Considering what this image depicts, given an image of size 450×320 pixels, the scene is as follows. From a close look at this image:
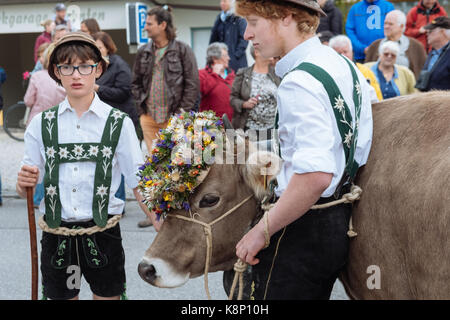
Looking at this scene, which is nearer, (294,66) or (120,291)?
(294,66)

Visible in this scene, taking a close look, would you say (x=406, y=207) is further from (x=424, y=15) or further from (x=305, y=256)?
(x=424, y=15)

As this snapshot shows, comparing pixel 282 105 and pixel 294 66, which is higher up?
pixel 294 66

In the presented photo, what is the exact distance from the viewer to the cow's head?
2.27 metres

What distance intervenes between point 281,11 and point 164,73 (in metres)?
4.69

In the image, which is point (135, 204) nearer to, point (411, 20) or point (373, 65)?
point (373, 65)

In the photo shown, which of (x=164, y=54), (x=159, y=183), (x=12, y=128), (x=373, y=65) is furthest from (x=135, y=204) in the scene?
(x=12, y=128)

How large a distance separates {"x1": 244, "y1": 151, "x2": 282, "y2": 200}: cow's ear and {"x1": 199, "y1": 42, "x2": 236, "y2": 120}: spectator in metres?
4.59

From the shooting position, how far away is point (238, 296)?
2234 mm

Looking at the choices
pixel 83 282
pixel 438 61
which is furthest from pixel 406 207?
pixel 438 61

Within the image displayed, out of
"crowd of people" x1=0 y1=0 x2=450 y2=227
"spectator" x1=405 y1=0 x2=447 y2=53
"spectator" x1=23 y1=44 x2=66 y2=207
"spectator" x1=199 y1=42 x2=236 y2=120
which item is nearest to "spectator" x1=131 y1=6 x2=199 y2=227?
"crowd of people" x1=0 y1=0 x2=450 y2=227

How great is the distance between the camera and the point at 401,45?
7113mm

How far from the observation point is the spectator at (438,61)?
229 inches

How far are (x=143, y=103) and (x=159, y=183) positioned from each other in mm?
4618

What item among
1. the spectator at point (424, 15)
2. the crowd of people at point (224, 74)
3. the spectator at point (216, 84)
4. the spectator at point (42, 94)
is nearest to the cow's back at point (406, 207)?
the crowd of people at point (224, 74)
